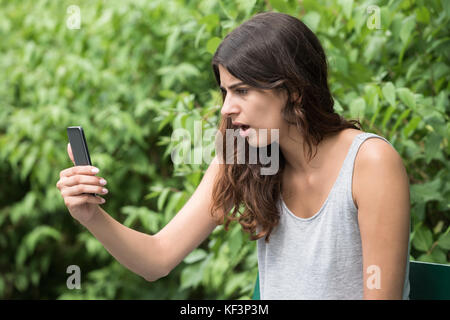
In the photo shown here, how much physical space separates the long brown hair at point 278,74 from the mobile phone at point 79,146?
12.0 inches

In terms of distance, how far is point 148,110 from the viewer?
247cm

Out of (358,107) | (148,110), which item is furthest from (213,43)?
(148,110)

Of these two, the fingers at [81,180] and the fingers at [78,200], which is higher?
the fingers at [81,180]

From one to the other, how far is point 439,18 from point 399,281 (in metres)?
0.86

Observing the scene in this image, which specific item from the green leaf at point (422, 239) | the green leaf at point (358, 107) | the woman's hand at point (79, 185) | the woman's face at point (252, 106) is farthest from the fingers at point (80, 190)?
the green leaf at point (422, 239)

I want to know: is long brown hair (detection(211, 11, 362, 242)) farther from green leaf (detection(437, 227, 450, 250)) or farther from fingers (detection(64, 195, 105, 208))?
green leaf (detection(437, 227, 450, 250))

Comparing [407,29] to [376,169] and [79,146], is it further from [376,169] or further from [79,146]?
[79,146]

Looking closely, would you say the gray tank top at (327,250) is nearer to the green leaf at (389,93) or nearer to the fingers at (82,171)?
the green leaf at (389,93)

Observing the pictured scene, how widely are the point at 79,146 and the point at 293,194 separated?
47 centimetres

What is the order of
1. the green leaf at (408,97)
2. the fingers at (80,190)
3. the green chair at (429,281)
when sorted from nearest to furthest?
the fingers at (80,190) → the green chair at (429,281) → the green leaf at (408,97)

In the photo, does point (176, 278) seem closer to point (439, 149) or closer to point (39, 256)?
point (39, 256)

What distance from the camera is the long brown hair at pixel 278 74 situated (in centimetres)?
104

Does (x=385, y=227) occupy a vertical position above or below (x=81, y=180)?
below
